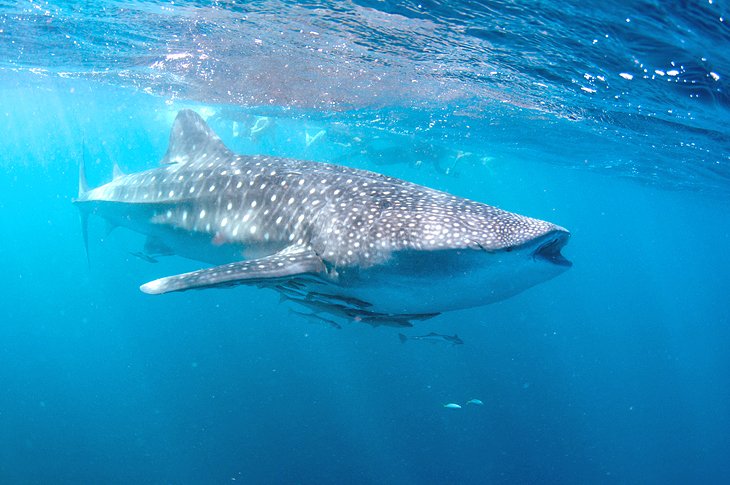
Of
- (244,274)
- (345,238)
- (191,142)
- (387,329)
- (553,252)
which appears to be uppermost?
(553,252)

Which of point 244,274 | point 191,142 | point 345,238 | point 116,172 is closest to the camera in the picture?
point 244,274

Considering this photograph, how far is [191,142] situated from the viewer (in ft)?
28.5

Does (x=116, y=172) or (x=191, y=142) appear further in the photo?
(x=116, y=172)

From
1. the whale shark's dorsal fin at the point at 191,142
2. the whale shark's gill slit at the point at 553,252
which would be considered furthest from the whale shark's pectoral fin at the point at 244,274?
the whale shark's dorsal fin at the point at 191,142

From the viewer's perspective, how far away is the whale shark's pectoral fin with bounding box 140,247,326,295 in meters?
4.34

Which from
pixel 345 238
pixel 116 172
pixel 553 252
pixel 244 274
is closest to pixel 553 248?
pixel 553 252

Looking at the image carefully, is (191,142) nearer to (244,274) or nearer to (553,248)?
(244,274)

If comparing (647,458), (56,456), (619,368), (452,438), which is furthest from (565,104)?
(619,368)

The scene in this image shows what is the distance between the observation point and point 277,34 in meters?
12.0

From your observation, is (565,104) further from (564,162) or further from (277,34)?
(564,162)

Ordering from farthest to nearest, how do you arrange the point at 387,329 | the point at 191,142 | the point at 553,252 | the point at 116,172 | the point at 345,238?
the point at 387,329
the point at 116,172
the point at 191,142
the point at 345,238
the point at 553,252

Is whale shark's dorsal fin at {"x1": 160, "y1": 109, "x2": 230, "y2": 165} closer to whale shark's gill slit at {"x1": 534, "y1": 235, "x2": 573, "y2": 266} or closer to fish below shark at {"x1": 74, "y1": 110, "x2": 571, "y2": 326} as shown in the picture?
fish below shark at {"x1": 74, "y1": 110, "x2": 571, "y2": 326}

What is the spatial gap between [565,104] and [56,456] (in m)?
22.5

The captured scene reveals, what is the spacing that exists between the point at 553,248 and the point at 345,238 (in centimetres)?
213
